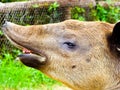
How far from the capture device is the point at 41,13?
1060 cm

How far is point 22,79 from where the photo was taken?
344 inches

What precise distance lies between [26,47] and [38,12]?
5403 millimetres

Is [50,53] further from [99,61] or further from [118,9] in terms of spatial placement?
[118,9]

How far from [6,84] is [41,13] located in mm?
2666

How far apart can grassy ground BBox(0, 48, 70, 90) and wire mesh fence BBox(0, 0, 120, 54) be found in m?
0.93

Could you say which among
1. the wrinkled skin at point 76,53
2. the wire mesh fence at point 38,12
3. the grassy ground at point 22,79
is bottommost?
the grassy ground at point 22,79

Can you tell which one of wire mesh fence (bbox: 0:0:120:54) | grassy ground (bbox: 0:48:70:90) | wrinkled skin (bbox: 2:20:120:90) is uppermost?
wrinkled skin (bbox: 2:20:120:90)

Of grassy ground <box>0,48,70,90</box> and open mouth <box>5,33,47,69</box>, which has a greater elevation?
open mouth <box>5,33,47,69</box>

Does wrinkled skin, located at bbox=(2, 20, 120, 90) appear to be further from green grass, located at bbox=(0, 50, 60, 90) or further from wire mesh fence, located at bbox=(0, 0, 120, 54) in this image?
wire mesh fence, located at bbox=(0, 0, 120, 54)

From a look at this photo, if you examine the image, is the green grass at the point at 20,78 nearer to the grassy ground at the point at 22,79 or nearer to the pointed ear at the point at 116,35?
the grassy ground at the point at 22,79

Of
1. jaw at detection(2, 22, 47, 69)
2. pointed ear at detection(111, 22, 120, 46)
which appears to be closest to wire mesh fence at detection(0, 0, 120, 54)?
jaw at detection(2, 22, 47, 69)

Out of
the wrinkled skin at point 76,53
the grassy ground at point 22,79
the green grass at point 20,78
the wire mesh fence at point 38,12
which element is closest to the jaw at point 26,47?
the wrinkled skin at point 76,53

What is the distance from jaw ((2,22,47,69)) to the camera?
201 inches

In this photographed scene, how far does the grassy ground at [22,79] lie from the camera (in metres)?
8.37
